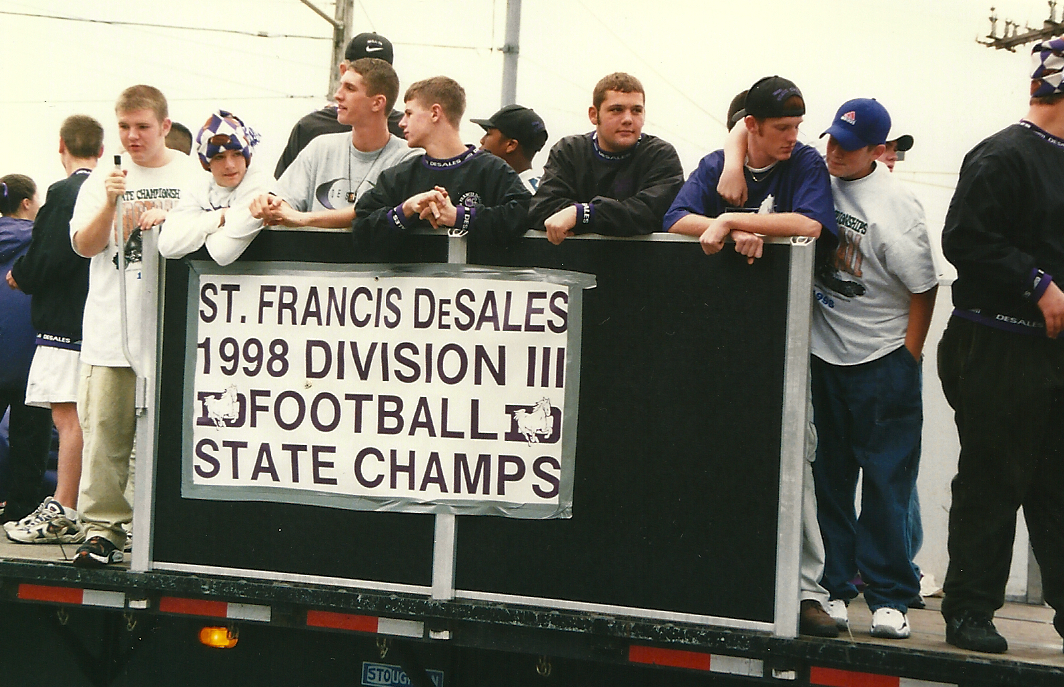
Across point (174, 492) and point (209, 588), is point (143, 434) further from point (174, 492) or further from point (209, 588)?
point (209, 588)

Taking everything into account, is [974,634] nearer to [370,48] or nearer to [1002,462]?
[1002,462]

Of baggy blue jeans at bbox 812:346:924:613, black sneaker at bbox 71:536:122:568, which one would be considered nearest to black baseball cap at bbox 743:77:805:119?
baggy blue jeans at bbox 812:346:924:613

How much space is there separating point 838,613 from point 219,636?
6.64ft

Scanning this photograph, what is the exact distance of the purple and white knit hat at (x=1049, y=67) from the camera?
325 centimetres

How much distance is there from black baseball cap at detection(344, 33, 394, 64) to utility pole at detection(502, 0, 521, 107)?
251 inches

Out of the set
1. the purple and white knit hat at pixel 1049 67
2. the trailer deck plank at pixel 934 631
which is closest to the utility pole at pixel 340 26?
the trailer deck plank at pixel 934 631

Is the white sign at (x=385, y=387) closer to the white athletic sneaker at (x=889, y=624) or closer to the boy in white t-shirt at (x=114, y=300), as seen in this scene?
the boy in white t-shirt at (x=114, y=300)

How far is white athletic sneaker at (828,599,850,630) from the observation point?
3180 mm

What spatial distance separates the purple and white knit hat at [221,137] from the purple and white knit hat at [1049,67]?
110 inches

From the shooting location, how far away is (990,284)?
10.7 ft

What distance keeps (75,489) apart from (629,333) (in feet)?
9.06

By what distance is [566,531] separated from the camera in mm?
3236

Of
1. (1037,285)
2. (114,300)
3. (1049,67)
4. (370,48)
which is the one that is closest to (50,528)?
(114,300)

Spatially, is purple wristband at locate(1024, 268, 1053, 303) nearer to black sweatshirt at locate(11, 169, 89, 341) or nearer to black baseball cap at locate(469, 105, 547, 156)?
black baseball cap at locate(469, 105, 547, 156)
